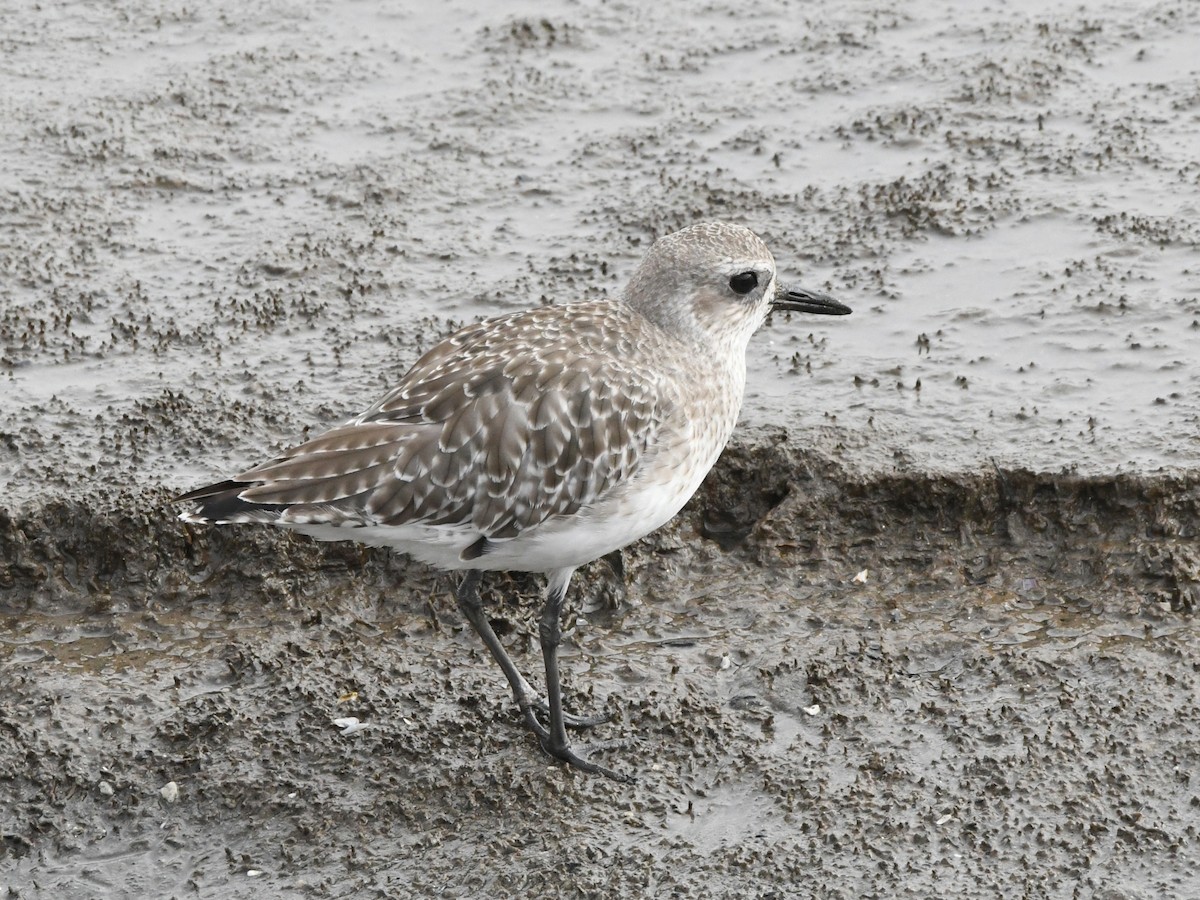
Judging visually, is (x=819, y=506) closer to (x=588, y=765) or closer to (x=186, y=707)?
(x=588, y=765)

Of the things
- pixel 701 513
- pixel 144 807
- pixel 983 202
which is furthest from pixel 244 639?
pixel 983 202

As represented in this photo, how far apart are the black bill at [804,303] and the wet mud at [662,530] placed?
2.82ft

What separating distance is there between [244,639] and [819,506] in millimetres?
2697

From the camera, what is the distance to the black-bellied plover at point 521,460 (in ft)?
19.1

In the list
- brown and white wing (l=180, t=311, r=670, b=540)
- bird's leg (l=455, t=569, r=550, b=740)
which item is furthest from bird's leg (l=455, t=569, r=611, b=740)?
brown and white wing (l=180, t=311, r=670, b=540)

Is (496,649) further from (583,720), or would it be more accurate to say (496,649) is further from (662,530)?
(662,530)

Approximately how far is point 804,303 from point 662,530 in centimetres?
126

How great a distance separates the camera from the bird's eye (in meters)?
6.53

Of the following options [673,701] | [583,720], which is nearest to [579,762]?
[583,720]

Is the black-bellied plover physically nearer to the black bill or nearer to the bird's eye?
the bird's eye

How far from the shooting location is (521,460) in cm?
594

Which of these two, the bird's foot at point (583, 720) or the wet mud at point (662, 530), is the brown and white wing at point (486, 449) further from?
the wet mud at point (662, 530)

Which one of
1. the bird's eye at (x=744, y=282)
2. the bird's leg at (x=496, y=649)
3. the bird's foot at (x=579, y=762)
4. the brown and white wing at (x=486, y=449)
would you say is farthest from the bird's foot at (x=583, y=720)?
the bird's eye at (x=744, y=282)

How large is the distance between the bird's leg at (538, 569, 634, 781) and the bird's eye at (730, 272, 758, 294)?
1388 millimetres
